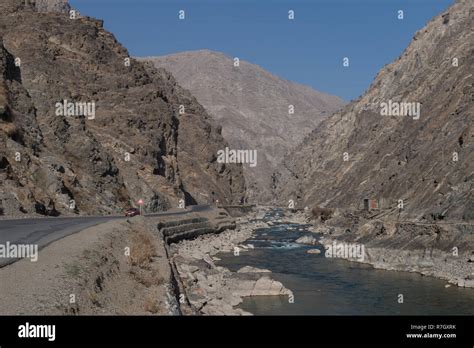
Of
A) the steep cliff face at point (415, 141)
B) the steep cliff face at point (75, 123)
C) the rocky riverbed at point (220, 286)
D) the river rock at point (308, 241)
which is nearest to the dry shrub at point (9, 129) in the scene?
the steep cliff face at point (75, 123)

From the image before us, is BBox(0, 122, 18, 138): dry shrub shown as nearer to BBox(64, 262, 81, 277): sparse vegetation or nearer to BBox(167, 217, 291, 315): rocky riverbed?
BBox(167, 217, 291, 315): rocky riverbed

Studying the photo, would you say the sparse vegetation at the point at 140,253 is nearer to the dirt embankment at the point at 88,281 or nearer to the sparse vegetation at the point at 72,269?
the dirt embankment at the point at 88,281

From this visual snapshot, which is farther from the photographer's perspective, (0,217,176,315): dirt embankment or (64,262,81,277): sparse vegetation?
(64,262,81,277): sparse vegetation

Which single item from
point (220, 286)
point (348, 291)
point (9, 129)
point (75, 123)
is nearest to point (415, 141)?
point (75, 123)

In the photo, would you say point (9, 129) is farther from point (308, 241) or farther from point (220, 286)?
point (308, 241)

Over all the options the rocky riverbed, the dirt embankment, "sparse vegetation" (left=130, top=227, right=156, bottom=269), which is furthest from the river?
the dirt embankment
